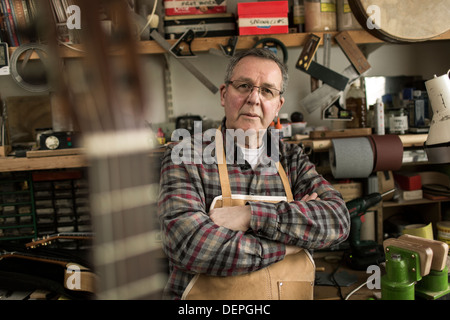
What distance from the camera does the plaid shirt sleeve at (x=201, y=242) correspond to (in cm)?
104

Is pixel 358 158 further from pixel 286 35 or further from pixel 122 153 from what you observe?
pixel 122 153

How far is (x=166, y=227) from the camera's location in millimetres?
1096

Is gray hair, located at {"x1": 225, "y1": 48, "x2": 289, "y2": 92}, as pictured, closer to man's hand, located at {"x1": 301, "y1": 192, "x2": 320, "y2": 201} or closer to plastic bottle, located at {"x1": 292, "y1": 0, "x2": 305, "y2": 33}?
man's hand, located at {"x1": 301, "y1": 192, "x2": 320, "y2": 201}

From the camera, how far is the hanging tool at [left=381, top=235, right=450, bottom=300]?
3.00 feet

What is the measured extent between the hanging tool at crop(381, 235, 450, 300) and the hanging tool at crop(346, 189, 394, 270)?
55 cm

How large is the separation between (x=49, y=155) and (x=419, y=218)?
2.08 m

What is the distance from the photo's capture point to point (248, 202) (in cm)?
116

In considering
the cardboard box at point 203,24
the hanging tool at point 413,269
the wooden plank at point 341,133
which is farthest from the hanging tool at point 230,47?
the hanging tool at point 413,269

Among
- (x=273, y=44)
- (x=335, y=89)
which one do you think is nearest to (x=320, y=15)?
(x=273, y=44)

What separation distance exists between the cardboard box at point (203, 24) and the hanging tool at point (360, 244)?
1070 mm

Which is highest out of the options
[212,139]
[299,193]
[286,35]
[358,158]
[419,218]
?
[286,35]

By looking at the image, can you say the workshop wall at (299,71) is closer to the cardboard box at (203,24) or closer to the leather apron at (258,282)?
the cardboard box at (203,24)

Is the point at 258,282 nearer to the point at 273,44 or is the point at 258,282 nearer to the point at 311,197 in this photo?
the point at 311,197
